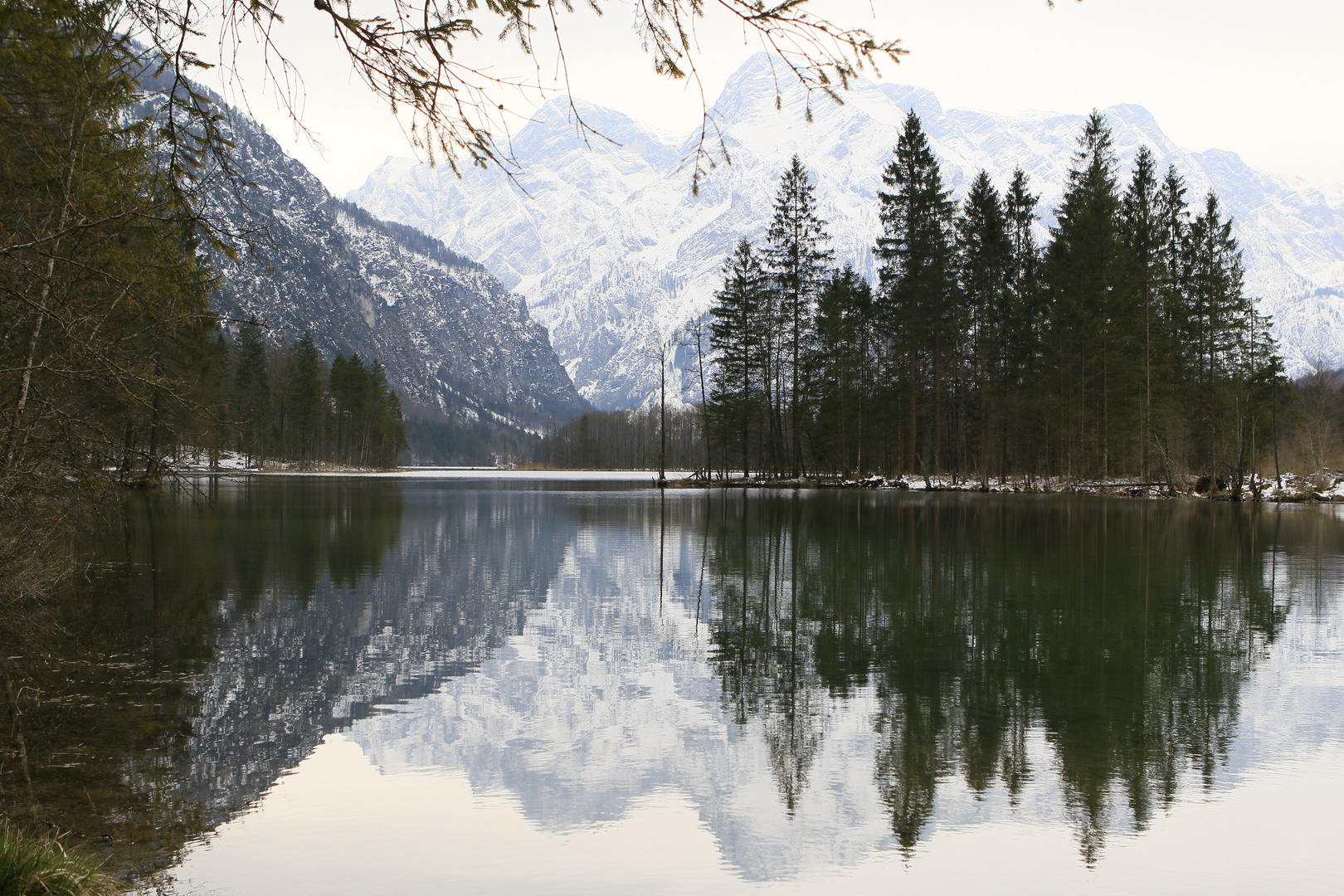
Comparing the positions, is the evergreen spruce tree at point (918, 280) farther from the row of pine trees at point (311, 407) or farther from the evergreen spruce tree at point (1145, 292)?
the row of pine trees at point (311, 407)

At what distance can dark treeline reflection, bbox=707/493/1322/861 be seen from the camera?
19.5 feet

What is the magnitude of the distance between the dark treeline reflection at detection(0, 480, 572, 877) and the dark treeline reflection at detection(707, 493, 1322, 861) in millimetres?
3309

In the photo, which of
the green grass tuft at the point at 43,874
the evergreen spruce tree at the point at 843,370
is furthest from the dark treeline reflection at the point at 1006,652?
the evergreen spruce tree at the point at 843,370

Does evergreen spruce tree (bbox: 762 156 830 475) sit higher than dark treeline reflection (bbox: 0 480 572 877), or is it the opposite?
evergreen spruce tree (bbox: 762 156 830 475)

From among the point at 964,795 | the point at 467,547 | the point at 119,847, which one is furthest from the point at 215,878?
the point at 467,547

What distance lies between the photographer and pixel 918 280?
48.2m

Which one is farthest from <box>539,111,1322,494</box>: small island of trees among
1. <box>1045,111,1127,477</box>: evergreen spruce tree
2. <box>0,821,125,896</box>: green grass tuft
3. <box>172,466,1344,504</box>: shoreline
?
<box>0,821,125,896</box>: green grass tuft

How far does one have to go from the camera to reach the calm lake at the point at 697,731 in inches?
185

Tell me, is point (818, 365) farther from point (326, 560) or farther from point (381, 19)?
point (381, 19)

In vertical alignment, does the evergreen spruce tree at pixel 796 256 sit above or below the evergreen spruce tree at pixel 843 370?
above

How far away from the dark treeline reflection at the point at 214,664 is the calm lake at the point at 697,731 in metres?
0.05

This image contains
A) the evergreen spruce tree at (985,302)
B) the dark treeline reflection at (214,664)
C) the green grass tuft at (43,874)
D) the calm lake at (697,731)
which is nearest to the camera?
the green grass tuft at (43,874)

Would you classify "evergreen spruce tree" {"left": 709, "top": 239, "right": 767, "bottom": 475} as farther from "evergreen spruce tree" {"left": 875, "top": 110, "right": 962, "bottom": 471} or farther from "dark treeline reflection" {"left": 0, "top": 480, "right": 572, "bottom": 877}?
"dark treeline reflection" {"left": 0, "top": 480, "right": 572, "bottom": 877}

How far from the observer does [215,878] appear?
4406 millimetres
